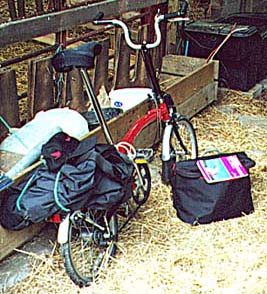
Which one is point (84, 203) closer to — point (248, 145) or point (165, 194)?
point (165, 194)

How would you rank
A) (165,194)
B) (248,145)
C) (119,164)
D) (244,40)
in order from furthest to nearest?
(244,40), (248,145), (165,194), (119,164)

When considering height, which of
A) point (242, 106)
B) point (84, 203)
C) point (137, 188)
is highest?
point (84, 203)

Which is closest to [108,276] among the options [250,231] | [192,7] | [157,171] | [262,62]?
[250,231]

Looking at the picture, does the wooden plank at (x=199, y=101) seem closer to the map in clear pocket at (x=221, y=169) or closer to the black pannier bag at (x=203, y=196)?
the map in clear pocket at (x=221, y=169)

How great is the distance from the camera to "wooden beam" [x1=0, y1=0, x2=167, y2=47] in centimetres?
321

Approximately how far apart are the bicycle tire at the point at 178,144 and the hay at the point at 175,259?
190 mm

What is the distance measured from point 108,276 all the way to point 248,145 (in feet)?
6.15

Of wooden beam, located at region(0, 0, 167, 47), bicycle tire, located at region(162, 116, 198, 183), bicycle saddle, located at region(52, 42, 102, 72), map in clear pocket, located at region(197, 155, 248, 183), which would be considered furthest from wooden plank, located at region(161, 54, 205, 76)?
bicycle saddle, located at region(52, 42, 102, 72)

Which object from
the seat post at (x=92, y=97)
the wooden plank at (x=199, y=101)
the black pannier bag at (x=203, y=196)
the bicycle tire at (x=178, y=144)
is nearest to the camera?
the seat post at (x=92, y=97)

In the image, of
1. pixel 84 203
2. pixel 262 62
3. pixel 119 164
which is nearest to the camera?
pixel 84 203

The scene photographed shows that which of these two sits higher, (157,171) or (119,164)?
(119,164)

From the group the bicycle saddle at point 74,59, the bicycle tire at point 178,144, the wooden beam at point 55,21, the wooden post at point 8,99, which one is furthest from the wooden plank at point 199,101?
the bicycle saddle at point 74,59

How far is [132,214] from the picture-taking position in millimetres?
3061

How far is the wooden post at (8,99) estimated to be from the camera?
3.10m
